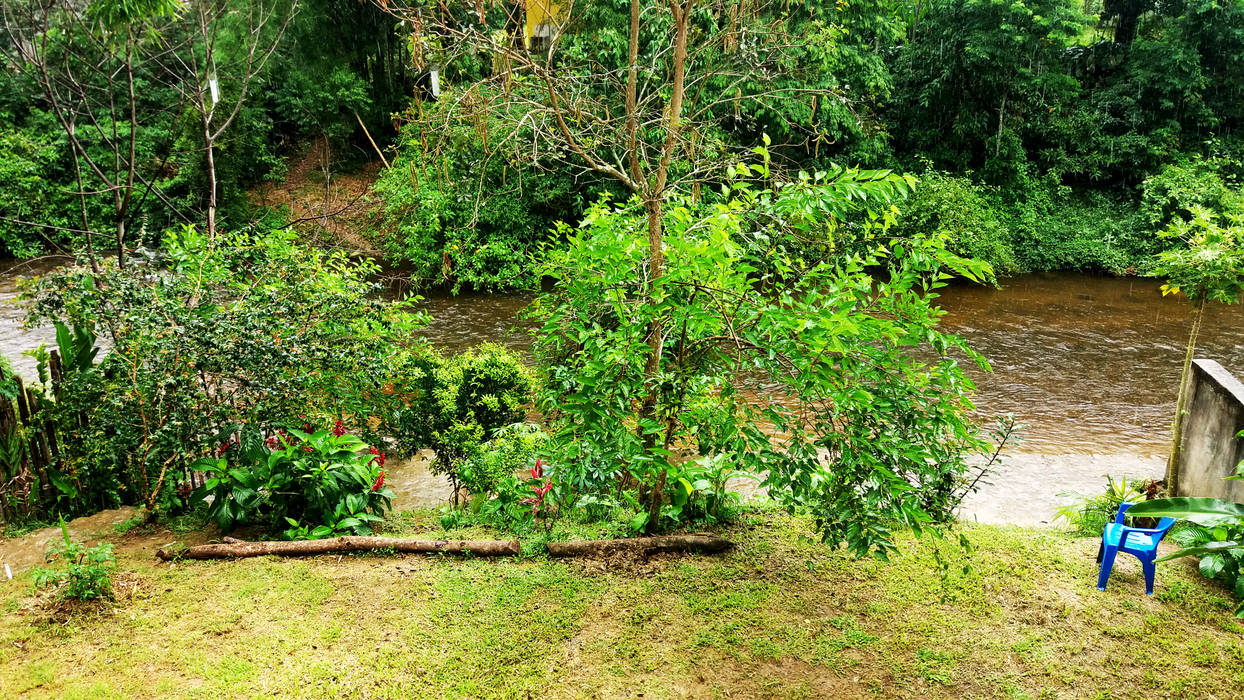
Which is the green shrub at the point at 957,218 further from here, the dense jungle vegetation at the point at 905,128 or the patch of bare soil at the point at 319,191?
the patch of bare soil at the point at 319,191

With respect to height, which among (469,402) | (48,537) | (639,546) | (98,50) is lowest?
(48,537)

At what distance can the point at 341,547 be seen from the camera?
170 inches

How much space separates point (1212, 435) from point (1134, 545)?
5.38 feet

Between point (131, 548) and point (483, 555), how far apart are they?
213cm

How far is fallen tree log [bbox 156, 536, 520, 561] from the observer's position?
4184 mm

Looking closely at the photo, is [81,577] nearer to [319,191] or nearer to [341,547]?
[341,547]

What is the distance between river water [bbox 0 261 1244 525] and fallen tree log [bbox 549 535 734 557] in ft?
5.75

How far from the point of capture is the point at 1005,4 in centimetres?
1628

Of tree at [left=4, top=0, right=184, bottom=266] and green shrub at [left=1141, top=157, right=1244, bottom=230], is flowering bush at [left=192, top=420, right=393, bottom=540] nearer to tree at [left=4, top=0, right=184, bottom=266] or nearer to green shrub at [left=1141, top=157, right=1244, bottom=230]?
tree at [left=4, top=0, right=184, bottom=266]

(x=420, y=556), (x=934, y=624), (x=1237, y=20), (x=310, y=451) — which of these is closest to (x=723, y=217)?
(x=934, y=624)

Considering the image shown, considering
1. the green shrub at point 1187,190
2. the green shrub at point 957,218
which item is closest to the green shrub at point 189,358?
the green shrub at point 957,218

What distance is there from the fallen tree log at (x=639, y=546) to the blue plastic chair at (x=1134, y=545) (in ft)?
7.16

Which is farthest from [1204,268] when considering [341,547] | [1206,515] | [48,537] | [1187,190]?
[1187,190]

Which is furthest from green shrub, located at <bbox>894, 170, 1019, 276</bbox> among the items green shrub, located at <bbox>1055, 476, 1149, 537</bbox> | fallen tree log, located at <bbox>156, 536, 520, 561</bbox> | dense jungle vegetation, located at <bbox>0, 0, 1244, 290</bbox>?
fallen tree log, located at <bbox>156, 536, 520, 561</bbox>
